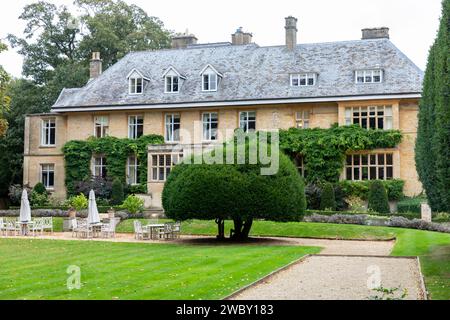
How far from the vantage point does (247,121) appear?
144ft

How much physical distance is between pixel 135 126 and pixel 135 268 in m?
30.5

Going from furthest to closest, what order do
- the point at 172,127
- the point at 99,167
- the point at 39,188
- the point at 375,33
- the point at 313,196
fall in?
the point at 99,167, the point at 375,33, the point at 172,127, the point at 39,188, the point at 313,196

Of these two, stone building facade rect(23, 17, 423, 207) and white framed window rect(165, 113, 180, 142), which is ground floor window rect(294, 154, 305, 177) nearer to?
stone building facade rect(23, 17, 423, 207)

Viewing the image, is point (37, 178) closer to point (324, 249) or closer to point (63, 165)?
point (63, 165)

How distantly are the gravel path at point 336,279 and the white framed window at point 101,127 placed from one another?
29856mm

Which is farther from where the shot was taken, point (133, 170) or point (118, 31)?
point (118, 31)

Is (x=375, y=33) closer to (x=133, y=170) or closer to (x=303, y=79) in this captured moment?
(x=303, y=79)

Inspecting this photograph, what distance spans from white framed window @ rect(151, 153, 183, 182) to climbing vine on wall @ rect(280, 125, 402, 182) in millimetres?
7090

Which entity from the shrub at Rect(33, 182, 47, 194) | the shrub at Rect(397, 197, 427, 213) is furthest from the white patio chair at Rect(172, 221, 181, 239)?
the shrub at Rect(33, 182, 47, 194)

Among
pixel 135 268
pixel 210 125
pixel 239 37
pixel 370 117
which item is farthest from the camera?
pixel 239 37

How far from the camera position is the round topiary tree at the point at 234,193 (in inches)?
989

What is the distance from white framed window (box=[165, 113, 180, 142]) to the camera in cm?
4532

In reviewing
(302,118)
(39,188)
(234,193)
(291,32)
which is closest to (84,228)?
(234,193)

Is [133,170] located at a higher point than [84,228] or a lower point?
higher
